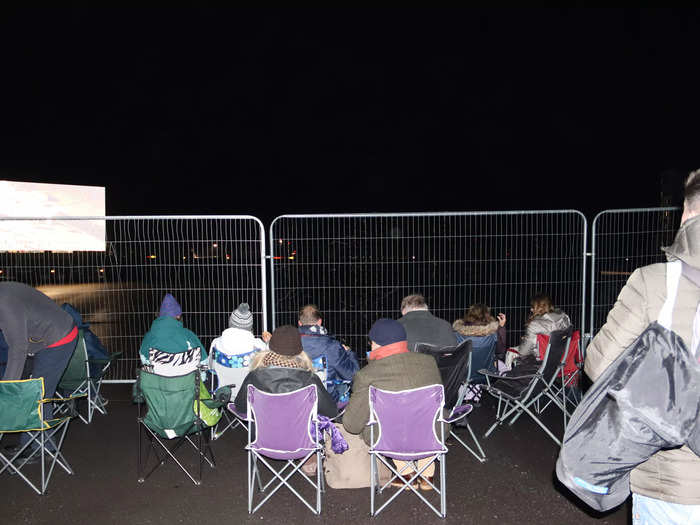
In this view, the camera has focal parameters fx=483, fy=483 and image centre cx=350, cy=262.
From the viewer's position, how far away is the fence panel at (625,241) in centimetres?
589

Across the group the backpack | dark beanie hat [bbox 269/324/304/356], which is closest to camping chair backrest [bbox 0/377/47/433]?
dark beanie hat [bbox 269/324/304/356]

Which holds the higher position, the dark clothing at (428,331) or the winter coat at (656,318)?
the winter coat at (656,318)

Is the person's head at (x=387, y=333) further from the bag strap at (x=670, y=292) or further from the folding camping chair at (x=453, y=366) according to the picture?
the bag strap at (x=670, y=292)

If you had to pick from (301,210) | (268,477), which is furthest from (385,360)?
(301,210)

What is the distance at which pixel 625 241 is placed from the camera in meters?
5.90

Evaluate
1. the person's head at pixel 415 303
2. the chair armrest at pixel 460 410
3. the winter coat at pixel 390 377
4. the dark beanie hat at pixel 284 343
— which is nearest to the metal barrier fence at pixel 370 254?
the person's head at pixel 415 303

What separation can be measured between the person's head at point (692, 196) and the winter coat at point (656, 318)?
9 cm

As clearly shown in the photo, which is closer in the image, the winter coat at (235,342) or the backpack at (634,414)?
the backpack at (634,414)

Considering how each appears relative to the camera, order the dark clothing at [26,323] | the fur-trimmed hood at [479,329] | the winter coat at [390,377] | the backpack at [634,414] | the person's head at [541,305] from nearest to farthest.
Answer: the backpack at [634,414], the winter coat at [390,377], the dark clothing at [26,323], the fur-trimmed hood at [479,329], the person's head at [541,305]

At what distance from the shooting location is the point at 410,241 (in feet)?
19.0

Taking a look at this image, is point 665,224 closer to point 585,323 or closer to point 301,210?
point 585,323

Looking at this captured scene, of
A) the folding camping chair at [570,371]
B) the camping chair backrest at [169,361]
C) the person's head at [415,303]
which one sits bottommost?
the folding camping chair at [570,371]

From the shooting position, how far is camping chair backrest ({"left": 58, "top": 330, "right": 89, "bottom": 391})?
4.81 metres

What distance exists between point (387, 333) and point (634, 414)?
1.93m
